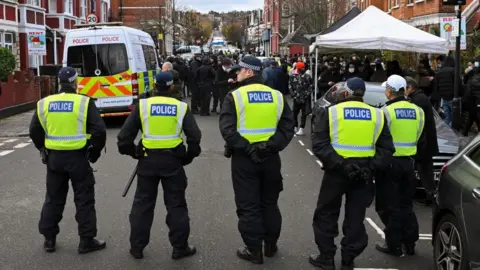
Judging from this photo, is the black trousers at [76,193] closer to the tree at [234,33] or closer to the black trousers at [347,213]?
the black trousers at [347,213]

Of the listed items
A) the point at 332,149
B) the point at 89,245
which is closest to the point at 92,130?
the point at 89,245

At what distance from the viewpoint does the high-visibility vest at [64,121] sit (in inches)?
219

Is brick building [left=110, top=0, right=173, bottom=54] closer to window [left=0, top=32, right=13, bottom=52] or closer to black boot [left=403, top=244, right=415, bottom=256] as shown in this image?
window [left=0, top=32, right=13, bottom=52]

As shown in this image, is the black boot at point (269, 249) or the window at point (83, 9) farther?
the window at point (83, 9)

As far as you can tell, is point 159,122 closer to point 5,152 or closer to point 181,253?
point 181,253

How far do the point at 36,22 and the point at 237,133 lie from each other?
27.7 m

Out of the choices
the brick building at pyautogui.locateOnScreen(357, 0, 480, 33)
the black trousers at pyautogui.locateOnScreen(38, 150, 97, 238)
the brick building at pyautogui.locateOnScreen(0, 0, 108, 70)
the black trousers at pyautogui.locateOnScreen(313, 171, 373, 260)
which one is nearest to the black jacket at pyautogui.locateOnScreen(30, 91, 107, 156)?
the black trousers at pyautogui.locateOnScreen(38, 150, 97, 238)

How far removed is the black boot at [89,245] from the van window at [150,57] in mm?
11046

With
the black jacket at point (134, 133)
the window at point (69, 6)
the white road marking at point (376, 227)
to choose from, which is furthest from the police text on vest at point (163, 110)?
the window at point (69, 6)

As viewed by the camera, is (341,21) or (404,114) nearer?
(404,114)

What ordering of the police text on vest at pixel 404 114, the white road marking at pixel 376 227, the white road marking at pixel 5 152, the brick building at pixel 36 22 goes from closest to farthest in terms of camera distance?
1. the police text on vest at pixel 404 114
2. the white road marking at pixel 376 227
3. the white road marking at pixel 5 152
4. the brick building at pixel 36 22

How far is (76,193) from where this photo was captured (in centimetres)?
570

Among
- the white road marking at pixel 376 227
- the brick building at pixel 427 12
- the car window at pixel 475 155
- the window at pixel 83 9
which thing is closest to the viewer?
the car window at pixel 475 155

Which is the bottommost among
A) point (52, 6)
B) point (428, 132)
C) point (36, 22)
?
point (428, 132)
